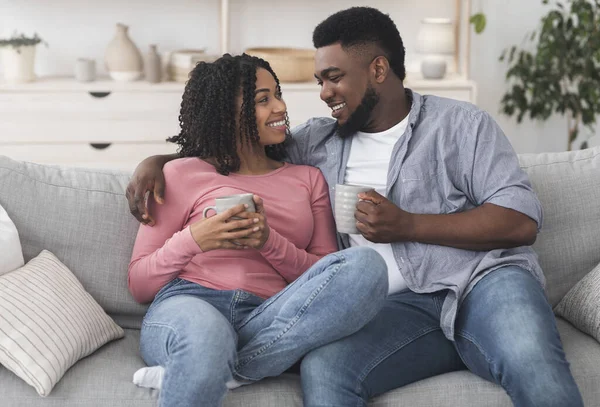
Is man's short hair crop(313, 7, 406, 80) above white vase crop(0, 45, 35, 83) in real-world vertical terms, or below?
above

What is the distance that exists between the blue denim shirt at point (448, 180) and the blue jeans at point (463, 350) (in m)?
0.04

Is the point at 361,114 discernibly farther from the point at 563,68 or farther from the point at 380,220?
the point at 563,68

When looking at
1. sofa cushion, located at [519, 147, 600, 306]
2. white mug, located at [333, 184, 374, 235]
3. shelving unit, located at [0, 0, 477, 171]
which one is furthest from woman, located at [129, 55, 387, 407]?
shelving unit, located at [0, 0, 477, 171]

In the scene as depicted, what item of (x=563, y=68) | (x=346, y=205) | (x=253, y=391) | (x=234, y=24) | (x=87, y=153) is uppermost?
(x=234, y=24)

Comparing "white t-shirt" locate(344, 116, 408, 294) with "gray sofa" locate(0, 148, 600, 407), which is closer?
"gray sofa" locate(0, 148, 600, 407)

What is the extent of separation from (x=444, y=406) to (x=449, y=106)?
28.7 inches

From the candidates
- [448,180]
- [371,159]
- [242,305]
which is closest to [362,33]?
[371,159]

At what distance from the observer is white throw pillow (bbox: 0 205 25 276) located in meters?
1.88

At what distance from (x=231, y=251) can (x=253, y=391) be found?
0.35 meters

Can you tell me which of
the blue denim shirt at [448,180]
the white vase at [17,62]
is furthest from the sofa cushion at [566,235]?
the white vase at [17,62]

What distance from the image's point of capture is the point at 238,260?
193 cm

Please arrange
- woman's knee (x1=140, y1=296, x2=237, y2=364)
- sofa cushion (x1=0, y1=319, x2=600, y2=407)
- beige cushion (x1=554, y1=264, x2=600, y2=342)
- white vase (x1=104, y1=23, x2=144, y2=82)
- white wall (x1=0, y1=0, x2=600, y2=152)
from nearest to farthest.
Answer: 1. woman's knee (x1=140, y1=296, x2=237, y2=364)
2. sofa cushion (x1=0, y1=319, x2=600, y2=407)
3. beige cushion (x1=554, y1=264, x2=600, y2=342)
4. white vase (x1=104, y1=23, x2=144, y2=82)
5. white wall (x1=0, y1=0, x2=600, y2=152)

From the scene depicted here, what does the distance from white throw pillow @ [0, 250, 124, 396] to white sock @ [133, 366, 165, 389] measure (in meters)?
0.15

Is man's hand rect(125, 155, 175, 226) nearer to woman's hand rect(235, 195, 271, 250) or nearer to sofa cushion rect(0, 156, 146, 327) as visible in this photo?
sofa cushion rect(0, 156, 146, 327)
